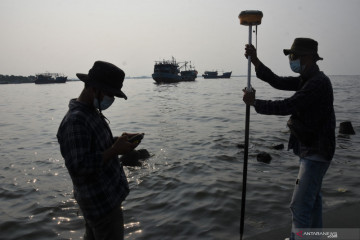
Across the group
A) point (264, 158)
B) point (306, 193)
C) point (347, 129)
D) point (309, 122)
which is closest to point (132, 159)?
point (264, 158)

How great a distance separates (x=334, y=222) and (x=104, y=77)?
13.6ft

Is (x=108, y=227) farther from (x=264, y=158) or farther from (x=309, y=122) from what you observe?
(x=264, y=158)

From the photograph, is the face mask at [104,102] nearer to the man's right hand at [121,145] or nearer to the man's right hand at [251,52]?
the man's right hand at [121,145]

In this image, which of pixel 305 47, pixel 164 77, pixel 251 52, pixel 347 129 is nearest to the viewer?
pixel 305 47

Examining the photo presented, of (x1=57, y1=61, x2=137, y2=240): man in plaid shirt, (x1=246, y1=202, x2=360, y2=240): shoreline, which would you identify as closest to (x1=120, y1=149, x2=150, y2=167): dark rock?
(x1=246, y1=202, x2=360, y2=240): shoreline

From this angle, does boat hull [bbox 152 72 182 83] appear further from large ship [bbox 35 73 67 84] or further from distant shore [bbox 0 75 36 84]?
distant shore [bbox 0 75 36 84]

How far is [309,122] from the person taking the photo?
10.1 ft

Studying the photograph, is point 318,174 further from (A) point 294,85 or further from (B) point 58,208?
(B) point 58,208

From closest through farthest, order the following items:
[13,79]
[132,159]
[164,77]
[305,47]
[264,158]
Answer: [305,47]
[264,158]
[132,159]
[164,77]
[13,79]

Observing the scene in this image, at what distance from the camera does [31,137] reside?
1460cm

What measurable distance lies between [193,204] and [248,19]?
13.7ft

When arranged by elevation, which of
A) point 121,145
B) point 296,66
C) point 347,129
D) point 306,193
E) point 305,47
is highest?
point 305,47

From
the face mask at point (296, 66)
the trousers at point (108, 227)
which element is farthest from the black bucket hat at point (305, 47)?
the trousers at point (108, 227)

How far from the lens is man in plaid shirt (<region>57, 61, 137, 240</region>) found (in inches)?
91.1
